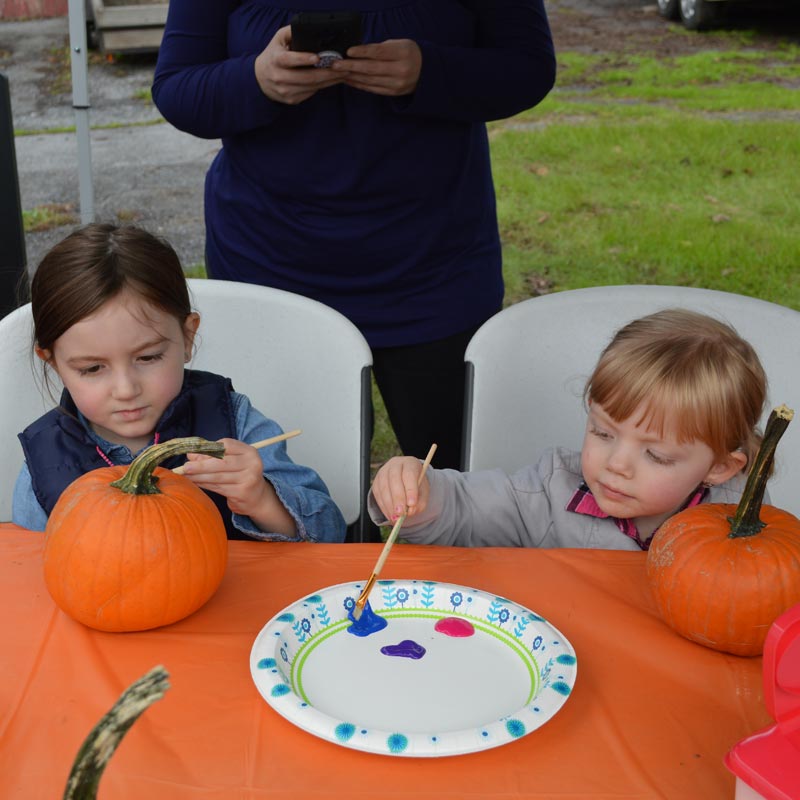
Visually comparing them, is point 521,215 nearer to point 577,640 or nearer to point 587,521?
point 587,521

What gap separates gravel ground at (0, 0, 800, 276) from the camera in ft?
21.1

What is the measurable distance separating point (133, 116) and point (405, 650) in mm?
7801

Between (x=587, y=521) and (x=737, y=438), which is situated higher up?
(x=737, y=438)

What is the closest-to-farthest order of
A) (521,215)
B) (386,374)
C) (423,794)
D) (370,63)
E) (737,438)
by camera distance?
(423,794) < (737,438) < (370,63) < (386,374) < (521,215)

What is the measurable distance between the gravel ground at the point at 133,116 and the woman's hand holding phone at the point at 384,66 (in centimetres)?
174

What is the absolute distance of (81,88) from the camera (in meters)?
3.44

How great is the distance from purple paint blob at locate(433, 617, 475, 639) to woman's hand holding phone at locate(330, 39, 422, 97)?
116 centimetres

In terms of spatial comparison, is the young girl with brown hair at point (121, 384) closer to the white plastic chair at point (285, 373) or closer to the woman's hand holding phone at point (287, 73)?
the white plastic chair at point (285, 373)

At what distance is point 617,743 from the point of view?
116 centimetres

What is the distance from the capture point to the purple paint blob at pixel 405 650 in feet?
4.28

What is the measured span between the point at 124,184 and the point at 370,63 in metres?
5.07

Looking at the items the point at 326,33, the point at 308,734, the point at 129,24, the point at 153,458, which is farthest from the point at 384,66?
the point at 129,24

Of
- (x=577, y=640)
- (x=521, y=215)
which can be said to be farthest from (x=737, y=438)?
(x=521, y=215)

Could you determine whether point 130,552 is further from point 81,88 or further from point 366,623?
point 81,88
